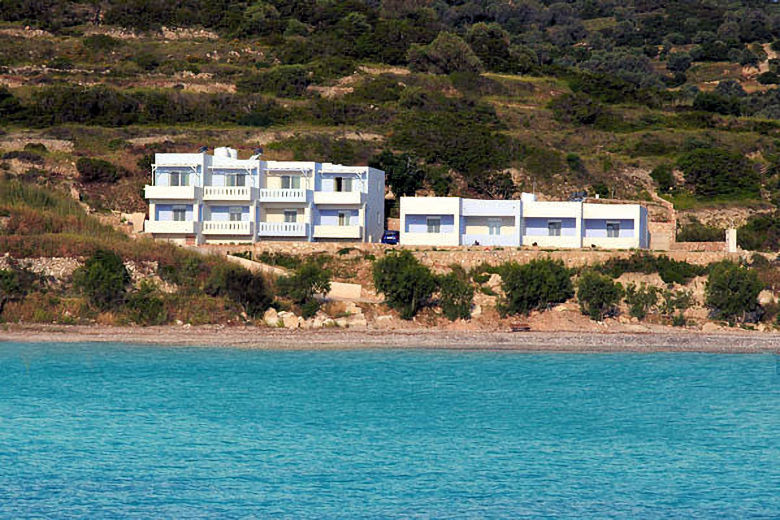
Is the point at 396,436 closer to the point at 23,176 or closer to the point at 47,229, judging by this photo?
the point at 47,229

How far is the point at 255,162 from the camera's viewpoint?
213 feet

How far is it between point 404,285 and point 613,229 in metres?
19.9

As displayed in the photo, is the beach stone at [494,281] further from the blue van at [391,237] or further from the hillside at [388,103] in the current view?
the hillside at [388,103]

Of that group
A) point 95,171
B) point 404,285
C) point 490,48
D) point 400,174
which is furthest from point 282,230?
point 490,48

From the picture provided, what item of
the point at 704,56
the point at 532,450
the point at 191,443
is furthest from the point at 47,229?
the point at 704,56

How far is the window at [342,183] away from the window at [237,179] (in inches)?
220

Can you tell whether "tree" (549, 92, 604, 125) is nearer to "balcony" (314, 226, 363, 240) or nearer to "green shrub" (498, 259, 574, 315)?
"balcony" (314, 226, 363, 240)

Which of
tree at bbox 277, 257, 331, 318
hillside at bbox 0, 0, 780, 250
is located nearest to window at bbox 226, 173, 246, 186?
hillside at bbox 0, 0, 780, 250

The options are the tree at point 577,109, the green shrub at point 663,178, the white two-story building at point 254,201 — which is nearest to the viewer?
the white two-story building at point 254,201

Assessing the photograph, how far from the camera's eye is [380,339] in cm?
4834

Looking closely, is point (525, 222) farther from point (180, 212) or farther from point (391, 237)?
point (180, 212)

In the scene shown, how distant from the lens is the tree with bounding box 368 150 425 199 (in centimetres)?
7769

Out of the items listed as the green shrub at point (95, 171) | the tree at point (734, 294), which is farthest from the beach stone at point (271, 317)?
the green shrub at point (95, 171)

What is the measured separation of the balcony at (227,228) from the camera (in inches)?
2475
